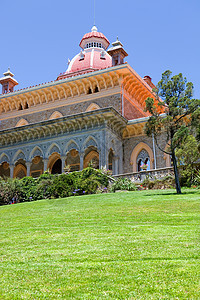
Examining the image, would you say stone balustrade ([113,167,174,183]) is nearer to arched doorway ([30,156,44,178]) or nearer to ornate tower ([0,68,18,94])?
arched doorway ([30,156,44,178])

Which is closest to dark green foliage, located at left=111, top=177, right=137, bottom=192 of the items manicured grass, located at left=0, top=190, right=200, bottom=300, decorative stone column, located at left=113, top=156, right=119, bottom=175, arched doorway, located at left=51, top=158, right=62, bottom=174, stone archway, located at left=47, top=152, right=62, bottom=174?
decorative stone column, located at left=113, top=156, right=119, bottom=175

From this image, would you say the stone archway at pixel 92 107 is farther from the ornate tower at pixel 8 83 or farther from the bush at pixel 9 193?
the bush at pixel 9 193

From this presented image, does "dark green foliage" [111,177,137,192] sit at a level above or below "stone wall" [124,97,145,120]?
below

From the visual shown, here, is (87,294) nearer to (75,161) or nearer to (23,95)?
(75,161)

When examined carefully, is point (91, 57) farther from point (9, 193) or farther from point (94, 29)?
point (9, 193)

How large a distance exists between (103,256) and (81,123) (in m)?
20.7

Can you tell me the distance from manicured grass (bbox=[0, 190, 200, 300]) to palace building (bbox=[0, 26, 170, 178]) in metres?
15.0

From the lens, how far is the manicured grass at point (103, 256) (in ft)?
17.0

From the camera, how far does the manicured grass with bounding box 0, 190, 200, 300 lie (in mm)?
5176

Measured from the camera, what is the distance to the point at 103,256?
21.9 ft

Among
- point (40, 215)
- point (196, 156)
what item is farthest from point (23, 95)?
point (40, 215)

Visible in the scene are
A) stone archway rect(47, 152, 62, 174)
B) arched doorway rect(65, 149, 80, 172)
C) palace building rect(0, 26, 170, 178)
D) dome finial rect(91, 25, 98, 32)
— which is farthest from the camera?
dome finial rect(91, 25, 98, 32)

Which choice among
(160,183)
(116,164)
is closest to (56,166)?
(116,164)

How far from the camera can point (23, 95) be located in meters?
35.0
